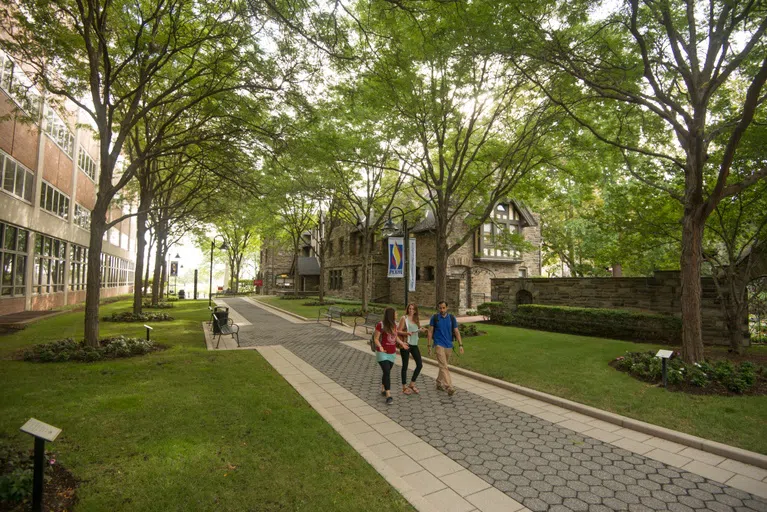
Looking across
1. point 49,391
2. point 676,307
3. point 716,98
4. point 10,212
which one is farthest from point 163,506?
point 10,212

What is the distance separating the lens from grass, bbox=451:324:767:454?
19.3 ft

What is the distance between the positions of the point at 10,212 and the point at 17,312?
16.4ft

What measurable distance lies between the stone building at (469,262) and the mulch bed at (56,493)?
21.3 metres

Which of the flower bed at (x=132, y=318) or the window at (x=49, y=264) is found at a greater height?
the window at (x=49, y=264)

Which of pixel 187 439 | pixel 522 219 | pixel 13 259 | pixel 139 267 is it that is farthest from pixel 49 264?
pixel 522 219

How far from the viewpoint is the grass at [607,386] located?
19.3 ft

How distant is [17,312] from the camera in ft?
60.7

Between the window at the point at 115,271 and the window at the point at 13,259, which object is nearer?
the window at the point at 13,259

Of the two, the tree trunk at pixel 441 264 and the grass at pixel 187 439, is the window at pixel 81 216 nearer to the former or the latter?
the grass at pixel 187 439

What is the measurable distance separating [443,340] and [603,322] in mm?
9650

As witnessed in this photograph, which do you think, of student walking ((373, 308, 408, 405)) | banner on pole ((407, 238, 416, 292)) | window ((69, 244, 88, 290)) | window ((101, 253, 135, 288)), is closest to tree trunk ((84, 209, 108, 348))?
student walking ((373, 308, 408, 405))

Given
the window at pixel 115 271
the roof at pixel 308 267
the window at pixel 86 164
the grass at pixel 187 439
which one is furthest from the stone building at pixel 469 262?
the window at pixel 115 271

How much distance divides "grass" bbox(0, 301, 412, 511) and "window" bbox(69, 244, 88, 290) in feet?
69.9

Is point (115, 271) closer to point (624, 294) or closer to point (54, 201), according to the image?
point (54, 201)
